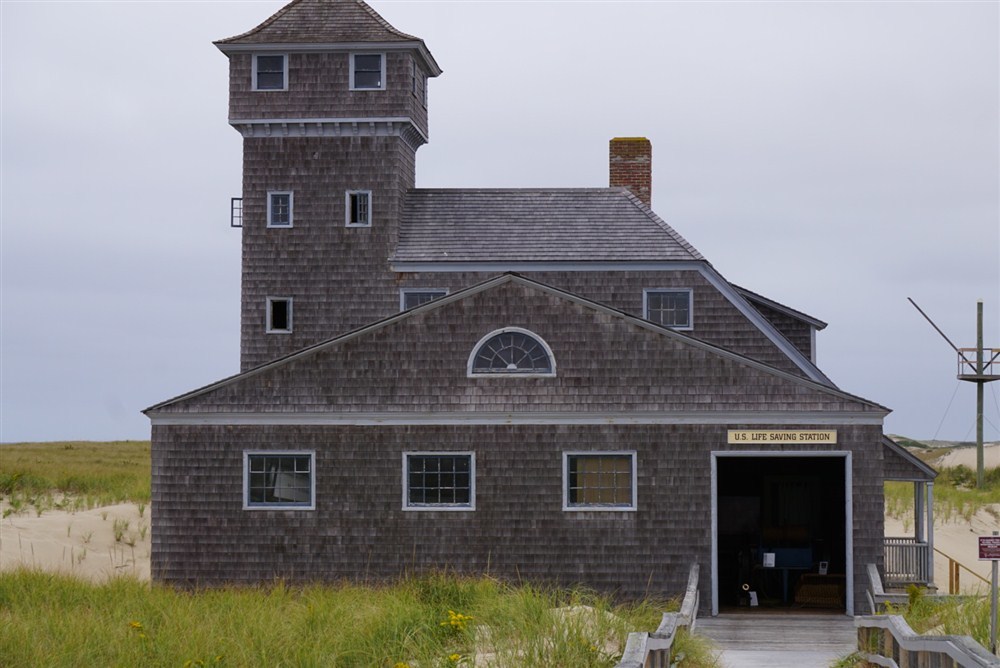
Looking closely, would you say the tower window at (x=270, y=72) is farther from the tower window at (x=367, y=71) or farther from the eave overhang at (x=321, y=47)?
the tower window at (x=367, y=71)

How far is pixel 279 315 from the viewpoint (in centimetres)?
3266

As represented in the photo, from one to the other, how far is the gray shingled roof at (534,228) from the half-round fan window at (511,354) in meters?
6.69

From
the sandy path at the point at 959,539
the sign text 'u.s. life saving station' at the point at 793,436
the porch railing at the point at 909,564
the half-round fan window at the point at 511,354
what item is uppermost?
the half-round fan window at the point at 511,354

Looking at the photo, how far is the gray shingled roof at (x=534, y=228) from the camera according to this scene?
103ft

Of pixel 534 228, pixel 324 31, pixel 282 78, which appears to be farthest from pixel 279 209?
pixel 534 228

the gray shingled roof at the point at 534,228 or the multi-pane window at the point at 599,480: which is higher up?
the gray shingled roof at the point at 534,228

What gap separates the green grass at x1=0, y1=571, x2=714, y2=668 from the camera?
1548cm

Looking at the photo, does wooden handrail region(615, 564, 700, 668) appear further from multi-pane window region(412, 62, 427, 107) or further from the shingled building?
multi-pane window region(412, 62, 427, 107)

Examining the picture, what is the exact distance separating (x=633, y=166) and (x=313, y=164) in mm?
8718

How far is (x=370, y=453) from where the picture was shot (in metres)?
24.9

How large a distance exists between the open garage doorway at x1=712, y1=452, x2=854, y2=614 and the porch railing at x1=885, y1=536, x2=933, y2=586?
50.1 inches

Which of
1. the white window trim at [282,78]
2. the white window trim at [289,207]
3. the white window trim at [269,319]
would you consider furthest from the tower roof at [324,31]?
the white window trim at [269,319]

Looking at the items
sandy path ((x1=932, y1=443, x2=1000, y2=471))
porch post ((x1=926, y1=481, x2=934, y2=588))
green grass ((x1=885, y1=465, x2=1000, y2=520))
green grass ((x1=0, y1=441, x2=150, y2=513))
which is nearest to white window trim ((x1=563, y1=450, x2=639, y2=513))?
porch post ((x1=926, y1=481, x2=934, y2=588))

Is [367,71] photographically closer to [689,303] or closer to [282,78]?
[282,78]
